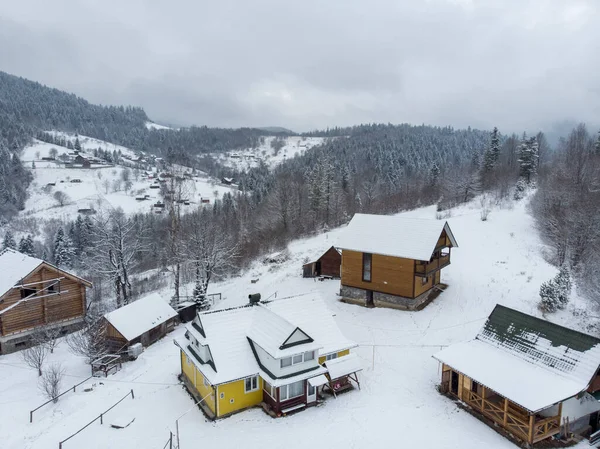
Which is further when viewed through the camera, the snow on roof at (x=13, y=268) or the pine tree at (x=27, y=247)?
the pine tree at (x=27, y=247)

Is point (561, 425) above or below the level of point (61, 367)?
above

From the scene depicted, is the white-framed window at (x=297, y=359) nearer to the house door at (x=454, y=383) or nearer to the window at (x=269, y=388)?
the window at (x=269, y=388)

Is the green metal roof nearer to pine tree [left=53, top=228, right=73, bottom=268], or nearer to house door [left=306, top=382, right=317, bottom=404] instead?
house door [left=306, top=382, right=317, bottom=404]

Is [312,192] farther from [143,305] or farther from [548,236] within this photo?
[143,305]

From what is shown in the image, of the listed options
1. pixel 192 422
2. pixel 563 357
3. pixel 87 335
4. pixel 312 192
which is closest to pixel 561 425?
pixel 563 357

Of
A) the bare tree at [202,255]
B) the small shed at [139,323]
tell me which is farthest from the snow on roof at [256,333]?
the bare tree at [202,255]
